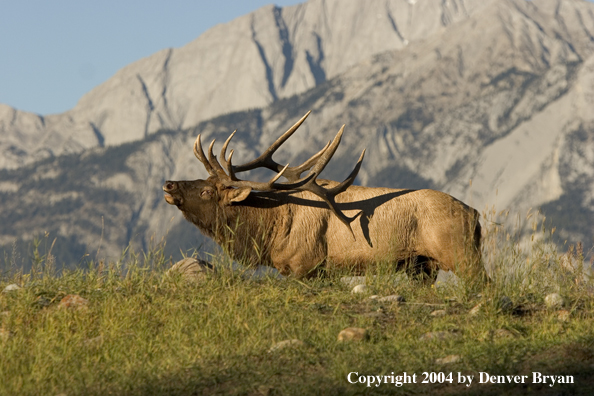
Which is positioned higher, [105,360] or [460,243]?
[105,360]

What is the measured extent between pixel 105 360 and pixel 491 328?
12.8ft

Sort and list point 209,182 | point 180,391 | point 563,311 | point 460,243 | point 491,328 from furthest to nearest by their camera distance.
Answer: point 209,182, point 460,243, point 563,311, point 491,328, point 180,391

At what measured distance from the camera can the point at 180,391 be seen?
22.7ft

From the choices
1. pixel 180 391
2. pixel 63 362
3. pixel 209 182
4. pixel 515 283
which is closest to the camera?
pixel 180 391

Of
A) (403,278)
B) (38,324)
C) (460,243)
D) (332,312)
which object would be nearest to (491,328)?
(332,312)

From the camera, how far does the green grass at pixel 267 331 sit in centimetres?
709

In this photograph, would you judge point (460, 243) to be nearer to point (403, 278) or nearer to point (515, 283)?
point (403, 278)

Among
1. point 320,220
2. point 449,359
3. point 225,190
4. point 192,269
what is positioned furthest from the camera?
point 225,190
